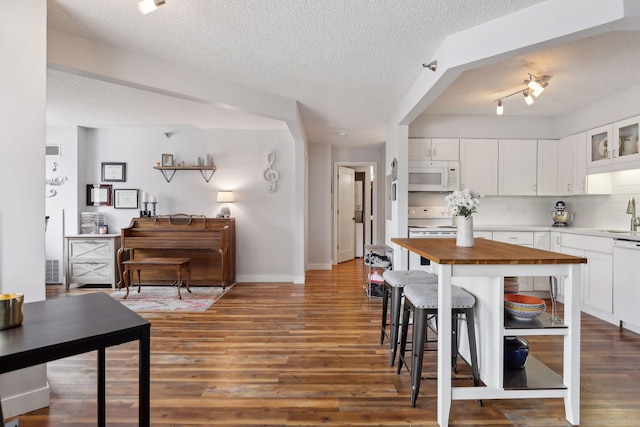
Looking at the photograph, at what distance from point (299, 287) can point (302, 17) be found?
11.7ft

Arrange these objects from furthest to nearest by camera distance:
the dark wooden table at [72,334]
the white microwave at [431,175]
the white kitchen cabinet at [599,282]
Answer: the white microwave at [431,175]
the white kitchen cabinet at [599,282]
the dark wooden table at [72,334]

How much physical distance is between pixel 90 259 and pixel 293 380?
4.13 metres

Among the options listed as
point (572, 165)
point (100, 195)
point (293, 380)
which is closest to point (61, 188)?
point (100, 195)

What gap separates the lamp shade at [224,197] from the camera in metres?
5.16

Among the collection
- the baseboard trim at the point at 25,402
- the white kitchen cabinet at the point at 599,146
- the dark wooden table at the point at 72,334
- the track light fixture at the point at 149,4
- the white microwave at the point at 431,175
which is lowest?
the baseboard trim at the point at 25,402

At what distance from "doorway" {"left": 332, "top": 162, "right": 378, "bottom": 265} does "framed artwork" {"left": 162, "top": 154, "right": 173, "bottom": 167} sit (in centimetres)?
303

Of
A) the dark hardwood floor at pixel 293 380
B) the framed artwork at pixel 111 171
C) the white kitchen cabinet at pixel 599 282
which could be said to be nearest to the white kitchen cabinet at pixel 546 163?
the white kitchen cabinet at pixel 599 282

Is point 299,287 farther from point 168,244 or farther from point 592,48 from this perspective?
point 592,48

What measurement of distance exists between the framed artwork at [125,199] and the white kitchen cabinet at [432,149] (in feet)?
13.9

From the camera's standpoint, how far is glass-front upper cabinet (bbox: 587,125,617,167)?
3.72 m

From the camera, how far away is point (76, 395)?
207cm

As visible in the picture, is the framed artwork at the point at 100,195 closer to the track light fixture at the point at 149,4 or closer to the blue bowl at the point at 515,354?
the track light fixture at the point at 149,4

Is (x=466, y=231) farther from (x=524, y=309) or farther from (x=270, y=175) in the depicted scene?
(x=270, y=175)

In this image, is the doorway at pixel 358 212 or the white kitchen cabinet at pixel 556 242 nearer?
the white kitchen cabinet at pixel 556 242
